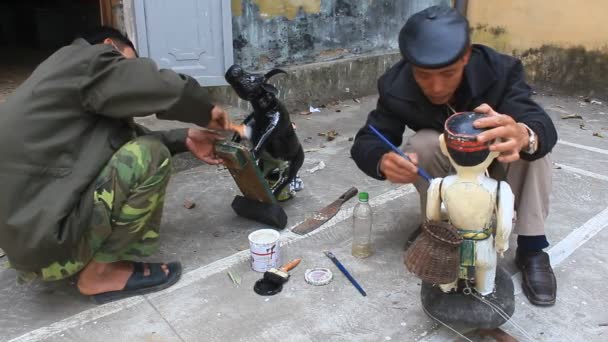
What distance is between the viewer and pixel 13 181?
215 centimetres

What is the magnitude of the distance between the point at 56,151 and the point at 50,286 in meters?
0.79

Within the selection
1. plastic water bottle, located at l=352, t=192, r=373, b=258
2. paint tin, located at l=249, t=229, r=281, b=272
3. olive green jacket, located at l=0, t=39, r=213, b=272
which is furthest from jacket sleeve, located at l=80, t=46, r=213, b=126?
plastic water bottle, located at l=352, t=192, r=373, b=258

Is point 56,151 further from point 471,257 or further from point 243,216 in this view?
point 471,257

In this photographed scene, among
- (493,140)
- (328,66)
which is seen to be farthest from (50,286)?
(328,66)

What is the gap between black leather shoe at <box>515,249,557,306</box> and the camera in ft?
8.18

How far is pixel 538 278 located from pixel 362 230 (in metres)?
0.89

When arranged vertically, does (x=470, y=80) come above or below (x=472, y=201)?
above

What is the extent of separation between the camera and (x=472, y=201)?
79.1 inches

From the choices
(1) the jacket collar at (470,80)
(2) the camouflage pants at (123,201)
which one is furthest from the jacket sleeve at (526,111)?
(2) the camouflage pants at (123,201)

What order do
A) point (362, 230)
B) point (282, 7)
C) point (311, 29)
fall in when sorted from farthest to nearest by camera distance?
point (311, 29) → point (282, 7) → point (362, 230)

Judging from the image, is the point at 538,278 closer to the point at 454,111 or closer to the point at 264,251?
the point at 454,111

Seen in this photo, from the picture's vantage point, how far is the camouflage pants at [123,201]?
2.29 m

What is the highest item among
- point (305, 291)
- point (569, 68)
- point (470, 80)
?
point (470, 80)

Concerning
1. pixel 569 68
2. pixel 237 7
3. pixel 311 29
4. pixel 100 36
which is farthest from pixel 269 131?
pixel 569 68
